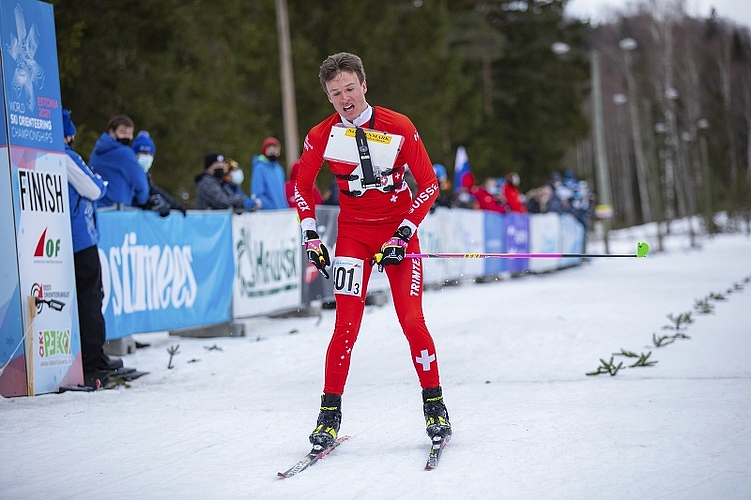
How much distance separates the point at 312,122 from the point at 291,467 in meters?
24.0

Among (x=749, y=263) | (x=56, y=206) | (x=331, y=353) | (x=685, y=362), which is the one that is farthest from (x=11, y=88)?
(x=749, y=263)

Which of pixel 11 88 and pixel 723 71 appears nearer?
pixel 11 88

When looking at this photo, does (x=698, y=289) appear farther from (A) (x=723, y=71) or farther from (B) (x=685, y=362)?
(A) (x=723, y=71)

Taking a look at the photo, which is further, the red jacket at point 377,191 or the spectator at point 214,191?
the spectator at point 214,191

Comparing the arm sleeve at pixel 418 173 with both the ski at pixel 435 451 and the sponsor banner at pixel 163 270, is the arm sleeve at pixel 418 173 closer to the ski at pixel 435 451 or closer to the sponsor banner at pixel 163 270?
the ski at pixel 435 451

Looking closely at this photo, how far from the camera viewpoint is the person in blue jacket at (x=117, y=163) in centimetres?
862

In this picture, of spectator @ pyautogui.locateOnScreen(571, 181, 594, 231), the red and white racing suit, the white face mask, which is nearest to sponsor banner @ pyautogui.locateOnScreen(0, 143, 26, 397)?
the red and white racing suit

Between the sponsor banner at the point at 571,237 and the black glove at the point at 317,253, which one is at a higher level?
the black glove at the point at 317,253

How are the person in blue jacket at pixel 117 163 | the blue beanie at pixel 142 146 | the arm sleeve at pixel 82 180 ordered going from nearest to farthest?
the arm sleeve at pixel 82 180, the person in blue jacket at pixel 117 163, the blue beanie at pixel 142 146

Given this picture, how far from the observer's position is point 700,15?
168 feet

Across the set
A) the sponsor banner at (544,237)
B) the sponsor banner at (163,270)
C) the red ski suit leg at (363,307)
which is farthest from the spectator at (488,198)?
the red ski suit leg at (363,307)

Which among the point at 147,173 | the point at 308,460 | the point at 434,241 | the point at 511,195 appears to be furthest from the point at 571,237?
the point at 308,460

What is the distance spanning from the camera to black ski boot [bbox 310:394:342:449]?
4.76m

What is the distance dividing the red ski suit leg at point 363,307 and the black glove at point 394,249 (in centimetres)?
20
